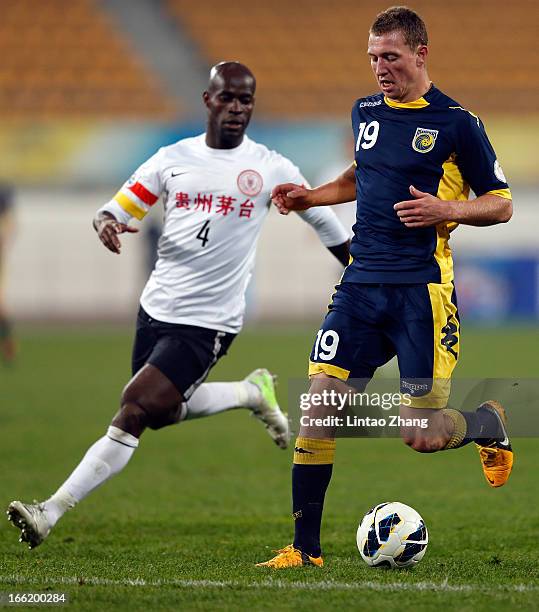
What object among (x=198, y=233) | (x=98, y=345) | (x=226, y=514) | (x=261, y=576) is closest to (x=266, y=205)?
(x=198, y=233)

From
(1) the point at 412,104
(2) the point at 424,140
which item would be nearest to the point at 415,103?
(1) the point at 412,104

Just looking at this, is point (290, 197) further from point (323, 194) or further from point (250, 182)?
point (250, 182)

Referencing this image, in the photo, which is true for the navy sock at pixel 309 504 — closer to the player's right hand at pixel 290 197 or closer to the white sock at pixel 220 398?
the player's right hand at pixel 290 197

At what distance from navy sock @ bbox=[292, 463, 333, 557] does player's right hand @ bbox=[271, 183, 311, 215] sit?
1308mm

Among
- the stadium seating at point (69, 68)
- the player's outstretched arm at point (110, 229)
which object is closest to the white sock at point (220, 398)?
the player's outstretched arm at point (110, 229)

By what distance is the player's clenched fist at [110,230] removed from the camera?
234 inches

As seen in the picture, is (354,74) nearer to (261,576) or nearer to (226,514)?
(226,514)

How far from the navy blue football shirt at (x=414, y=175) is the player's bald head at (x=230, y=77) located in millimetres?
1110

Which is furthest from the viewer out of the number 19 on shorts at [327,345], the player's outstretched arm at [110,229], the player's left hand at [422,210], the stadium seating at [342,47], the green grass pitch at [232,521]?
the stadium seating at [342,47]

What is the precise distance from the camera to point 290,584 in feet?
16.1

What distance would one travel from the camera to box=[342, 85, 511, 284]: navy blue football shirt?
212 inches

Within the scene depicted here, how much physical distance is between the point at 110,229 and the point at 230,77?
110 cm

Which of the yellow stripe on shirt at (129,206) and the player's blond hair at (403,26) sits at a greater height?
the player's blond hair at (403,26)

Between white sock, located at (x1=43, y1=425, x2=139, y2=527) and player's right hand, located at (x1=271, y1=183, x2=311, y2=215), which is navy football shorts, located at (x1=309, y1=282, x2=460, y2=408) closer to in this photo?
player's right hand, located at (x1=271, y1=183, x2=311, y2=215)
